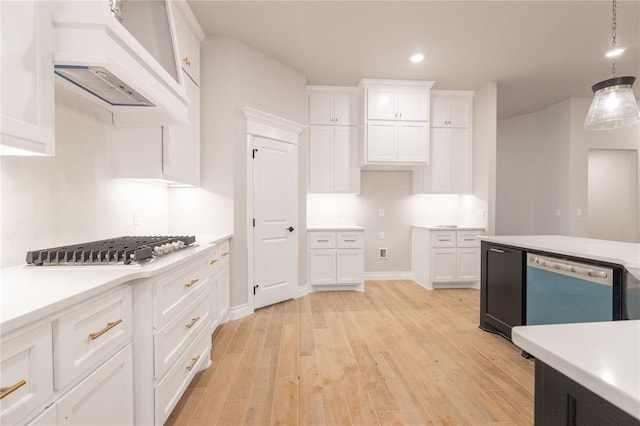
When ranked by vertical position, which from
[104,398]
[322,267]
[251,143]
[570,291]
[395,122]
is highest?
[395,122]

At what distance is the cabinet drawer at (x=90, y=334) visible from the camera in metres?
0.87

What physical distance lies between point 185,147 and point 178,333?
1.67 metres

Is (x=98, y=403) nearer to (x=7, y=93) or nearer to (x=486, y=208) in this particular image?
Result: (x=7, y=93)

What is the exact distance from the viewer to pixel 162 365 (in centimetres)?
138

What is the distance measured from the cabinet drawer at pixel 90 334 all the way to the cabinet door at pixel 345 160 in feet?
11.0

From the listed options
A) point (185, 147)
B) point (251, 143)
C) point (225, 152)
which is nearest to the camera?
point (185, 147)

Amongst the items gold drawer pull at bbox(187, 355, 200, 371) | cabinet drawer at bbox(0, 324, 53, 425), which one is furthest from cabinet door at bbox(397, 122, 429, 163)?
cabinet drawer at bbox(0, 324, 53, 425)

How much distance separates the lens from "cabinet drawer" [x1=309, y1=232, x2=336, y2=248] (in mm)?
4020

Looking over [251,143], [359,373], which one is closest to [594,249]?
[359,373]

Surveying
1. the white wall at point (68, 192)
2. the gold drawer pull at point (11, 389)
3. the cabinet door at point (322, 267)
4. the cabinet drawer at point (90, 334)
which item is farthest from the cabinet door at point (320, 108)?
the gold drawer pull at point (11, 389)

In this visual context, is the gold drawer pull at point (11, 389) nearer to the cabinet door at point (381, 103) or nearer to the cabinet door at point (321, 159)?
the cabinet door at point (321, 159)

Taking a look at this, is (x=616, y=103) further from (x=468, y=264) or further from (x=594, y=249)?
(x=468, y=264)

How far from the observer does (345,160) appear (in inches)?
169

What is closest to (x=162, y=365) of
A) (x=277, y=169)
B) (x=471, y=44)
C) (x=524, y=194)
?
(x=277, y=169)
